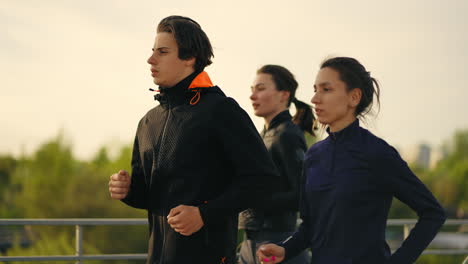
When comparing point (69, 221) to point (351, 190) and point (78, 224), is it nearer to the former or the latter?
point (78, 224)

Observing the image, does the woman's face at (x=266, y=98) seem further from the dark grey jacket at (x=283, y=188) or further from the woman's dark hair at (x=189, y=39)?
the woman's dark hair at (x=189, y=39)

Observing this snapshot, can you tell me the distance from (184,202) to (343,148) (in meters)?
0.74

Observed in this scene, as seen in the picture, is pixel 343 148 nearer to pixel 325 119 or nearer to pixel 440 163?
pixel 325 119

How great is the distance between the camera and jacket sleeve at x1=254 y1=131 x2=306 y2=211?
14.6 ft

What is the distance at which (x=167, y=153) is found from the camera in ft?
9.08

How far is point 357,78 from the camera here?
9.98ft

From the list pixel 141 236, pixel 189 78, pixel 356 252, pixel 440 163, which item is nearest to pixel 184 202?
pixel 189 78

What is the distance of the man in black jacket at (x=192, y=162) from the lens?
2664 mm

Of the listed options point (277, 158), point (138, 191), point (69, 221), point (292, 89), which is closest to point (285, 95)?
point (292, 89)

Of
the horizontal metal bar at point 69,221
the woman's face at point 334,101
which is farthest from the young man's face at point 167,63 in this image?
the horizontal metal bar at point 69,221

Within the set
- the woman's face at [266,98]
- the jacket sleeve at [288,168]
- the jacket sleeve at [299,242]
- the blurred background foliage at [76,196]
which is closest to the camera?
the jacket sleeve at [299,242]

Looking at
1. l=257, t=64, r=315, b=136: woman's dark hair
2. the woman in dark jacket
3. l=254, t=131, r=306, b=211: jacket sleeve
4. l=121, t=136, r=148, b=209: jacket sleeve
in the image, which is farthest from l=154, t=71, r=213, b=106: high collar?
l=257, t=64, r=315, b=136: woman's dark hair

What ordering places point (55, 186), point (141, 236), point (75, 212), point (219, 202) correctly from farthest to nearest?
1. point (55, 186)
2. point (75, 212)
3. point (141, 236)
4. point (219, 202)

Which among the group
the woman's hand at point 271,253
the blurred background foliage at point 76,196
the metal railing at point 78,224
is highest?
the woman's hand at point 271,253
